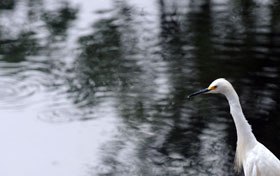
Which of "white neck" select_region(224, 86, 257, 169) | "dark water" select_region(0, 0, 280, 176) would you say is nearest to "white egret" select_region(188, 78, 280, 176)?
"white neck" select_region(224, 86, 257, 169)

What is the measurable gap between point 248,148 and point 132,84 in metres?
3.01

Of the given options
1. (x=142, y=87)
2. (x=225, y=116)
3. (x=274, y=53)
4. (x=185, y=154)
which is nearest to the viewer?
(x=185, y=154)

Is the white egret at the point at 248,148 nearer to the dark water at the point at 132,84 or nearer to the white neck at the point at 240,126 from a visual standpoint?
the white neck at the point at 240,126

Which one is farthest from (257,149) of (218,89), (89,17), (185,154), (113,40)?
(89,17)

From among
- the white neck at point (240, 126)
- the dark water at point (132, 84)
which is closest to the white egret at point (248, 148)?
the white neck at point (240, 126)

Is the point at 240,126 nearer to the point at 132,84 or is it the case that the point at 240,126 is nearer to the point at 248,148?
the point at 248,148

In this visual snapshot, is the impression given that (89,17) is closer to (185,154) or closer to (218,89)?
(185,154)

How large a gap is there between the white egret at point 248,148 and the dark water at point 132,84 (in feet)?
2.26

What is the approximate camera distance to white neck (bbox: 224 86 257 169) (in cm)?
553

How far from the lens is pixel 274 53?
899 centimetres

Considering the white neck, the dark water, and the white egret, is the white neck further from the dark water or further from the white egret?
the dark water

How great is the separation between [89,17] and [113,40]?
4.32 feet

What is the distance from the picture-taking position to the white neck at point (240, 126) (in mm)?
5531

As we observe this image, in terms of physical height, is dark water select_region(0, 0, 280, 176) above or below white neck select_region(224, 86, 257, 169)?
below
